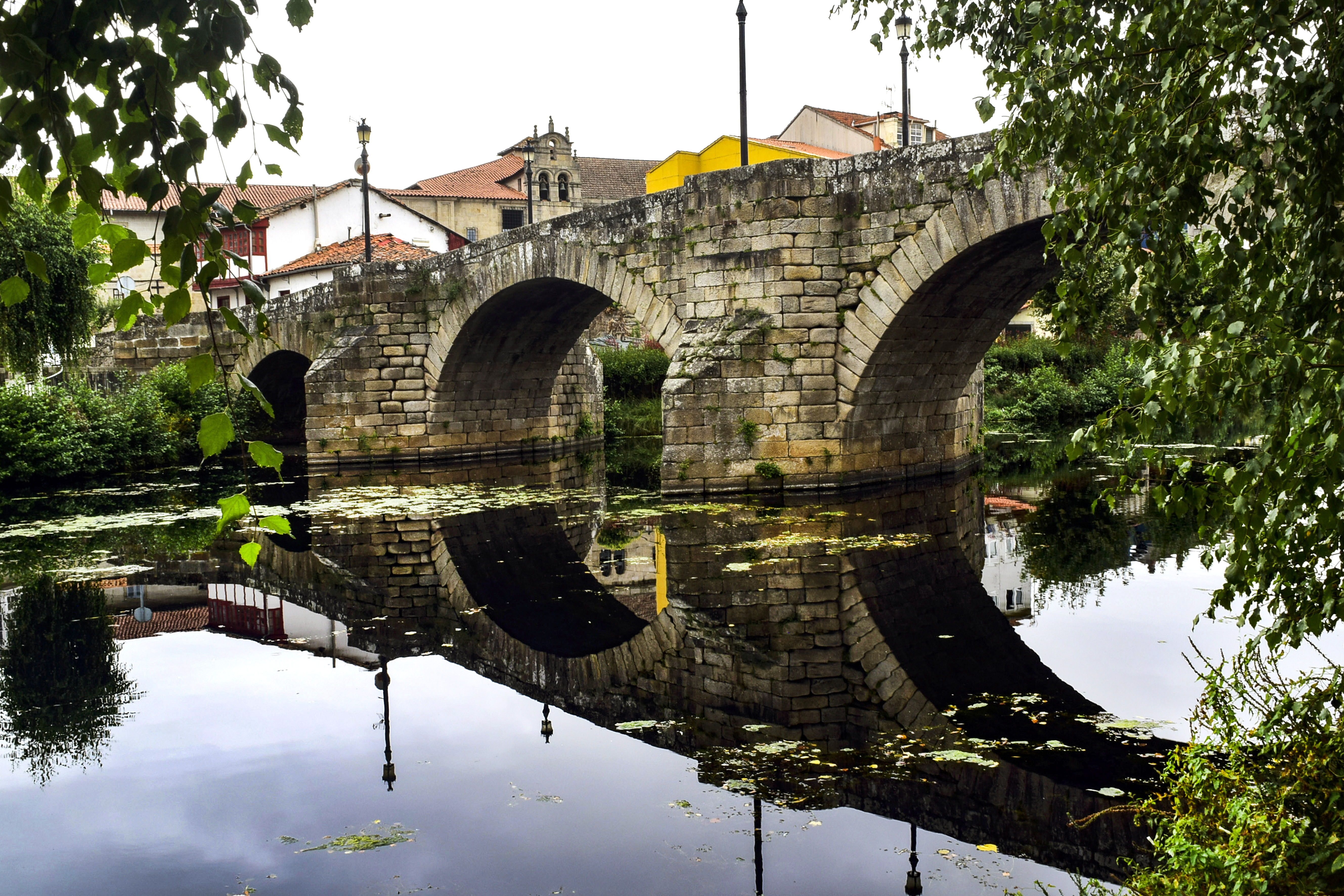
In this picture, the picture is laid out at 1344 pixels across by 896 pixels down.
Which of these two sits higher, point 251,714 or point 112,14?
point 112,14

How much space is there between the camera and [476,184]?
46.3 meters

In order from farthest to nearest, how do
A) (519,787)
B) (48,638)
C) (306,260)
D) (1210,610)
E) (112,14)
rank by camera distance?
1. (306,260)
2. (48,638)
3. (519,787)
4. (1210,610)
5. (112,14)

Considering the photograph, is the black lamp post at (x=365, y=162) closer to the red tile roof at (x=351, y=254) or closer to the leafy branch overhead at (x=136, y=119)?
the red tile roof at (x=351, y=254)

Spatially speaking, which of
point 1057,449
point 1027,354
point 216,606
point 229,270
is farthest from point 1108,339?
point 229,270

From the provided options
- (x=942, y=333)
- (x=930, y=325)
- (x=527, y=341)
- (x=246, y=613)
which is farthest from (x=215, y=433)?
(x=527, y=341)

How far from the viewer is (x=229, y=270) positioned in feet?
6.29

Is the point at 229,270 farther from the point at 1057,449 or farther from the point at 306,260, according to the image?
the point at 306,260

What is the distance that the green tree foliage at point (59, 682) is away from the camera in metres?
5.10

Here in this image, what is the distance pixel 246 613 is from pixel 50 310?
1258 cm

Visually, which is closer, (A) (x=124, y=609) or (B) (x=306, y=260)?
(A) (x=124, y=609)

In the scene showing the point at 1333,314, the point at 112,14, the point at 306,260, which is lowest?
the point at 1333,314

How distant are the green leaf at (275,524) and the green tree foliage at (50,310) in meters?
17.2

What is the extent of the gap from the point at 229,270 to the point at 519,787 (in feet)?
9.90

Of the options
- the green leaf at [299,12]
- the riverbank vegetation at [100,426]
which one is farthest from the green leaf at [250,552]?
the riverbank vegetation at [100,426]
